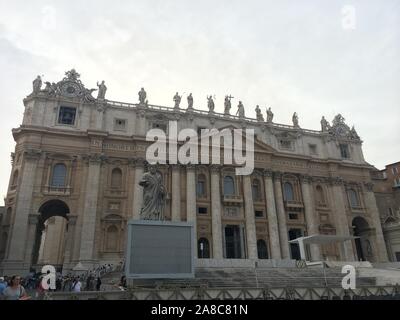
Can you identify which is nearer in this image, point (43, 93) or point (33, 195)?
point (33, 195)

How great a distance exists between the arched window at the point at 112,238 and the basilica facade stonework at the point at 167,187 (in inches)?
3.8

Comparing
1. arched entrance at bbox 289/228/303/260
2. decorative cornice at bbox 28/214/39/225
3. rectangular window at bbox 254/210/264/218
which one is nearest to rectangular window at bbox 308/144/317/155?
arched entrance at bbox 289/228/303/260

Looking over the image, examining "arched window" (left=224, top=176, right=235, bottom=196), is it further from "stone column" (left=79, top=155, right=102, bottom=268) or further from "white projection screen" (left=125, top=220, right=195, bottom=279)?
"white projection screen" (left=125, top=220, right=195, bottom=279)

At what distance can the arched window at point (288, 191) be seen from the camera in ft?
132

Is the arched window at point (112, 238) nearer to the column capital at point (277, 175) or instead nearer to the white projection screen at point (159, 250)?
the white projection screen at point (159, 250)

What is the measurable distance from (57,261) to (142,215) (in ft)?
108

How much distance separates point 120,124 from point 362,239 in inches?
1357

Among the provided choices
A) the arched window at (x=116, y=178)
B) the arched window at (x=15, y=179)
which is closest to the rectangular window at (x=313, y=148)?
the arched window at (x=116, y=178)

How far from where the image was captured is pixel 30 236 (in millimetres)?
29141
